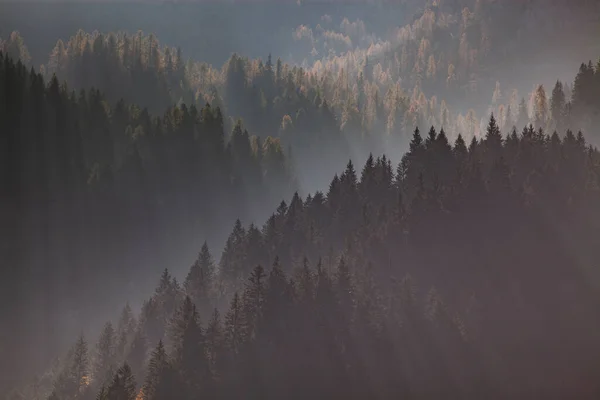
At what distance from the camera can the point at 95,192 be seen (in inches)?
4523

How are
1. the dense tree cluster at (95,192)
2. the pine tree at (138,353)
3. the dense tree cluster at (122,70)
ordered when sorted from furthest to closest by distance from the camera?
1. the dense tree cluster at (122,70)
2. the dense tree cluster at (95,192)
3. the pine tree at (138,353)

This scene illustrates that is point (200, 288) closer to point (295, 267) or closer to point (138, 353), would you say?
point (138, 353)

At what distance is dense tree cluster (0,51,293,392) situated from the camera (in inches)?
4129

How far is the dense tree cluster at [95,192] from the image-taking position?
4129 inches

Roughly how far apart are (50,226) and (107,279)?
15.5m

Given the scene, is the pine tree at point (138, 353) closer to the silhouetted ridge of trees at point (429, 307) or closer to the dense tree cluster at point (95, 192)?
the silhouetted ridge of trees at point (429, 307)

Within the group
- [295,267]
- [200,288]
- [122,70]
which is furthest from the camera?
[122,70]

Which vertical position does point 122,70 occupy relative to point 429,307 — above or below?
above

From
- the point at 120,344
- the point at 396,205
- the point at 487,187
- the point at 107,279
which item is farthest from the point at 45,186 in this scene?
the point at 487,187

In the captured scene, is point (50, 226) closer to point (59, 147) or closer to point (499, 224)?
point (59, 147)

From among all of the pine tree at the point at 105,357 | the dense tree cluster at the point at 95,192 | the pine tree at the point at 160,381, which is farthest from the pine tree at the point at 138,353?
the dense tree cluster at the point at 95,192

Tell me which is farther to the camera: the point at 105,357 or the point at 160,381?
the point at 105,357

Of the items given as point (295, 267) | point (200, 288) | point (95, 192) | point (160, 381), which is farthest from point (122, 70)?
point (160, 381)

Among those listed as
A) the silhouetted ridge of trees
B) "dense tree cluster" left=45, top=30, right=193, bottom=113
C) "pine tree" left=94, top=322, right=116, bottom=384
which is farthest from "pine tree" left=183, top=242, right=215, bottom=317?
Result: "dense tree cluster" left=45, top=30, right=193, bottom=113
